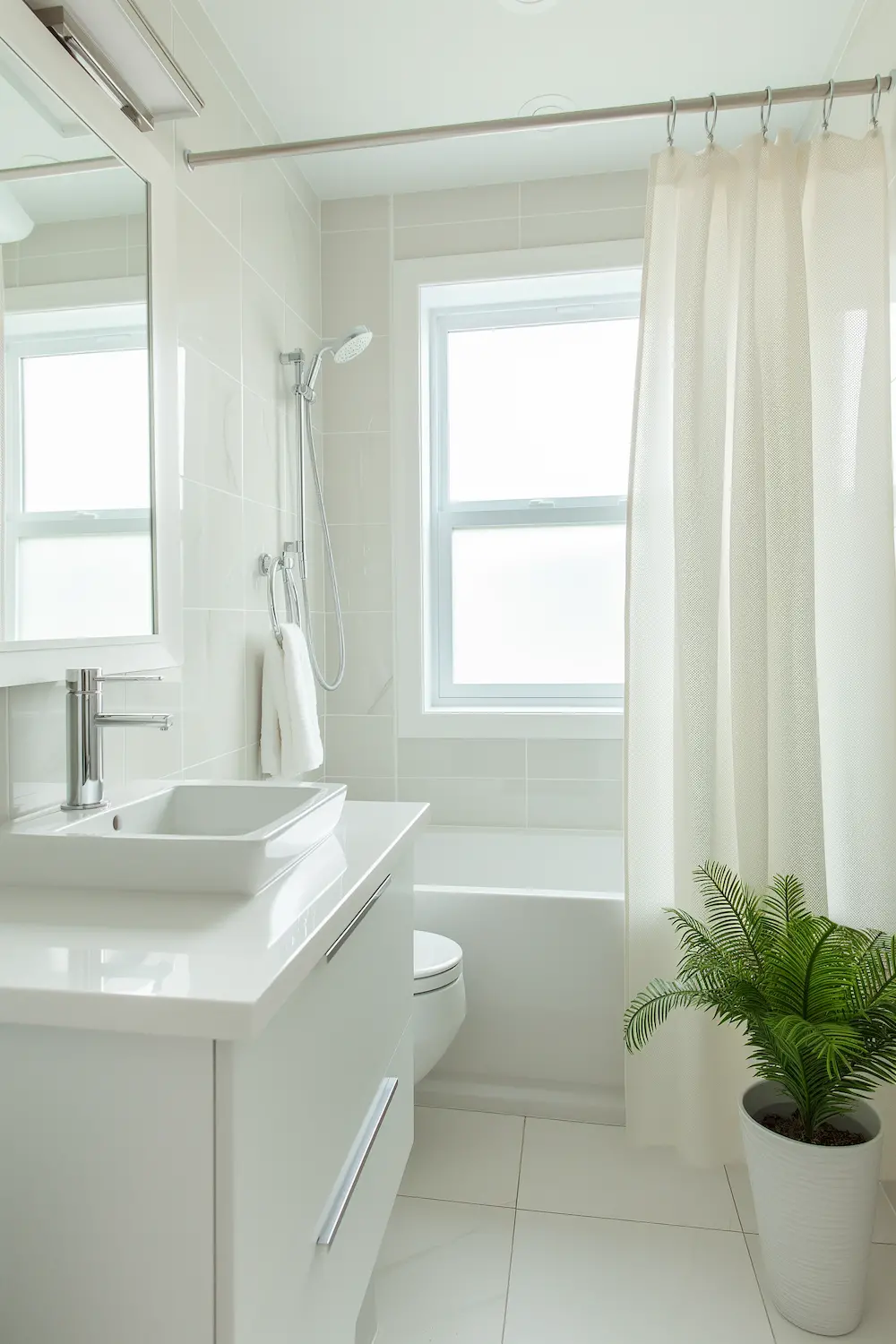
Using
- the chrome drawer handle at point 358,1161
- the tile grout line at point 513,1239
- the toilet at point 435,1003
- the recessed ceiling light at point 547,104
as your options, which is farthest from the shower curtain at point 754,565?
the chrome drawer handle at point 358,1161

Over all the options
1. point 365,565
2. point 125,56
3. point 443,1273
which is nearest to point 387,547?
point 365,565

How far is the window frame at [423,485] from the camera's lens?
2723 mm

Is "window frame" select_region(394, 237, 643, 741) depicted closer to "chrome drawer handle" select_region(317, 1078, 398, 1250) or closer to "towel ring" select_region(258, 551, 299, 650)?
"towel ring" select_region(258, 551, 299, 650)

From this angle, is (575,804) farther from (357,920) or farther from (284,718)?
(357,920)

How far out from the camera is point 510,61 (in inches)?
84.2

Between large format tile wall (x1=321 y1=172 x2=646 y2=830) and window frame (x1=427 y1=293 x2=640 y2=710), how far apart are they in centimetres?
22

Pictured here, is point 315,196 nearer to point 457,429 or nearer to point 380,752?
point 457,429

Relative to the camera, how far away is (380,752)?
285 cm

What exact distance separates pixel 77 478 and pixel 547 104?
1.77 metres

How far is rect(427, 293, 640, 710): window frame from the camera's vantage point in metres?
2.93

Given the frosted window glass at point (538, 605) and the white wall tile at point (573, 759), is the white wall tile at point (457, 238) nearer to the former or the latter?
the frosted window glass at point (538, 605)

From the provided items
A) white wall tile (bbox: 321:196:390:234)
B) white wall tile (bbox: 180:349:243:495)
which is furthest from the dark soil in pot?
white wall tile (bbox: 321:196:390:234)

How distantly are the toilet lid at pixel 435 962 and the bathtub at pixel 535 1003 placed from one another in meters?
0.10

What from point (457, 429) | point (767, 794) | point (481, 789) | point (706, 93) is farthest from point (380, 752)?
point (706, 93)
